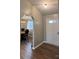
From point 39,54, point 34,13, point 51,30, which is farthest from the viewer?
point 51,30

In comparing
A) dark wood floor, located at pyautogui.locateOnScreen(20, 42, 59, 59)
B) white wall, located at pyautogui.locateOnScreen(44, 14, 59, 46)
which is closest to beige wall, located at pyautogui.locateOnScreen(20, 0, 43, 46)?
dark wood floor, located at pyautogui.locateOnScreen(20, 42, 59, 59)

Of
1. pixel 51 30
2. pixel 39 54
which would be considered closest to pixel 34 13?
pixel 51 30

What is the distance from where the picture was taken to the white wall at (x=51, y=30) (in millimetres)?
6965

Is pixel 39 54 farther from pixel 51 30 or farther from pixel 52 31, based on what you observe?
pixel 51 30

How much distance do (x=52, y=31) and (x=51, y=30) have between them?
0.48 feet

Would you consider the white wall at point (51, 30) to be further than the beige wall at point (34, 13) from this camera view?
Yes

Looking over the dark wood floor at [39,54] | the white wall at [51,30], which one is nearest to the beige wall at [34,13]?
the dark wood floor at [39,54]

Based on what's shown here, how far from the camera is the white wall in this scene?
22.9 feet

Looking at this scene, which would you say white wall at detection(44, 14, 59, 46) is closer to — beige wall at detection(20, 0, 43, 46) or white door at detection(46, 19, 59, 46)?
white door at detection(46, 19, 59, 46)

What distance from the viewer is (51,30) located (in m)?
7.49

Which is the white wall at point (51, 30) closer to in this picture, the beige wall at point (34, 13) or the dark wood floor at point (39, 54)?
the beige wall at point (34, 13)

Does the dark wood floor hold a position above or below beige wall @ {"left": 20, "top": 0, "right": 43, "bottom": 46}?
below

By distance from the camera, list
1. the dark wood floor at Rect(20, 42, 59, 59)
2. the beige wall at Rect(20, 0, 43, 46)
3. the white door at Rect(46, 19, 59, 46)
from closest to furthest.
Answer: the beige wall at Rect(20, 0, 43, 46) → the dark wood floor at Rect(20, 42, 59, 59) → the white door at Rect(46, 19, 59, 46)
